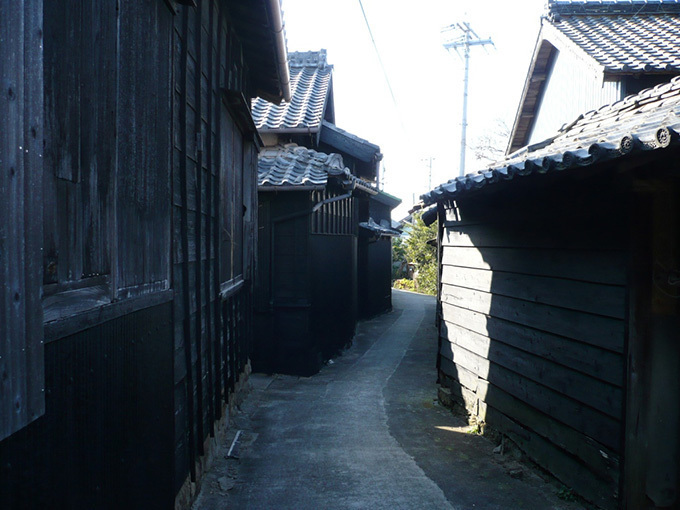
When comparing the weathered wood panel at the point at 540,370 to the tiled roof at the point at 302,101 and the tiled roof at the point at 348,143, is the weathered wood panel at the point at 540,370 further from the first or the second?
the tiled roof at the point at 348,143

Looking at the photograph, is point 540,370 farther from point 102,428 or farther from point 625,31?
point 625,31

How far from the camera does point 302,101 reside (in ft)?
56.2

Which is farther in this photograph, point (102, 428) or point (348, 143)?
point (348, 143)

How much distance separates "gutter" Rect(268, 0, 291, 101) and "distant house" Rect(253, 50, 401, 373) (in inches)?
98.5

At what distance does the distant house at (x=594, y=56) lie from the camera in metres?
12.0

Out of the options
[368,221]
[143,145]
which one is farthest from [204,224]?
[368,221]

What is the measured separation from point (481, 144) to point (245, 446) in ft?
87.6

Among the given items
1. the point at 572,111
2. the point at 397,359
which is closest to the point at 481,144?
the point at 572,111

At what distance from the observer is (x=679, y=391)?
4.66m

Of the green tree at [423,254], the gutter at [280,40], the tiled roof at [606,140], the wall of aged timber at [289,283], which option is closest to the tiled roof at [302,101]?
the wall of aged timber at [289,283]

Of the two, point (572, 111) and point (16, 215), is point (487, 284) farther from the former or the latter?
point (572, 111)

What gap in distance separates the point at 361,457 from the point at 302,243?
6.09 meters

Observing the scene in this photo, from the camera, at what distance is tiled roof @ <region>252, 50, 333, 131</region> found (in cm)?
1548

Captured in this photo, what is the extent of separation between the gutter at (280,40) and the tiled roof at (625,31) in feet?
22.3
